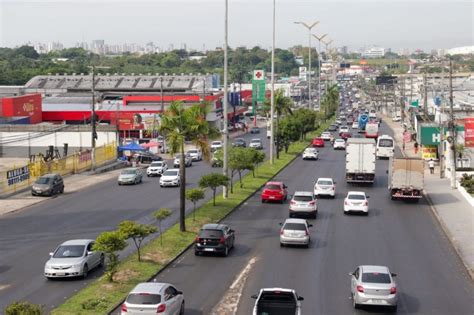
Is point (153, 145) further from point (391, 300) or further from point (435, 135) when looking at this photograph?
point (391, 300)

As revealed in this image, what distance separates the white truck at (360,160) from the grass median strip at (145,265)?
873 centimetres

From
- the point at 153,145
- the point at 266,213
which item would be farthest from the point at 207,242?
the point at 153,145

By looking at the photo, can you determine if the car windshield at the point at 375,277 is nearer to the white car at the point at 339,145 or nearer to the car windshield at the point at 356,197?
the car windshield at the point at 356,197

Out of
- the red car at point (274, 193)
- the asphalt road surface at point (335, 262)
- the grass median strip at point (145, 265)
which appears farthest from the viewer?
the red car at point (274, 193)

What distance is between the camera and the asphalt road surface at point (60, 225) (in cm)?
2666

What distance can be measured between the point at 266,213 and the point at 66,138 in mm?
46218

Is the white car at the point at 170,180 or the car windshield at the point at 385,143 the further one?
the car windshield at the point at 385,143

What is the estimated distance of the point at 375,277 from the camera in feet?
79.9

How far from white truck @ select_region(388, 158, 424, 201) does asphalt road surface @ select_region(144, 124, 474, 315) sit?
1.32 metres

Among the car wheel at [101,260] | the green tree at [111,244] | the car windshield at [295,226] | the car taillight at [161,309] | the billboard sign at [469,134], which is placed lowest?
the car wheel at [101,260]

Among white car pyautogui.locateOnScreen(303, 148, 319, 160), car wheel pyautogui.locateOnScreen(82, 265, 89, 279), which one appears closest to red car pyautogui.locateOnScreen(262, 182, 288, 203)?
car wheel pyautogui.locateOnScreen(82, 265, 89, 279)

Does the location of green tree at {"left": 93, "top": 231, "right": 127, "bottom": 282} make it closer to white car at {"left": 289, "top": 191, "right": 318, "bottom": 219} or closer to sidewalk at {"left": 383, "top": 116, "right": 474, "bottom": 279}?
sidewalk at {"left": 383, "top": 116, "right": 474, "bottom": 279}

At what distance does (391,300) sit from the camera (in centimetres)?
2375

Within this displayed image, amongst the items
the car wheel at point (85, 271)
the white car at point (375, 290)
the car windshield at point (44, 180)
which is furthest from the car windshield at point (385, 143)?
the white car at point (375, 290)
